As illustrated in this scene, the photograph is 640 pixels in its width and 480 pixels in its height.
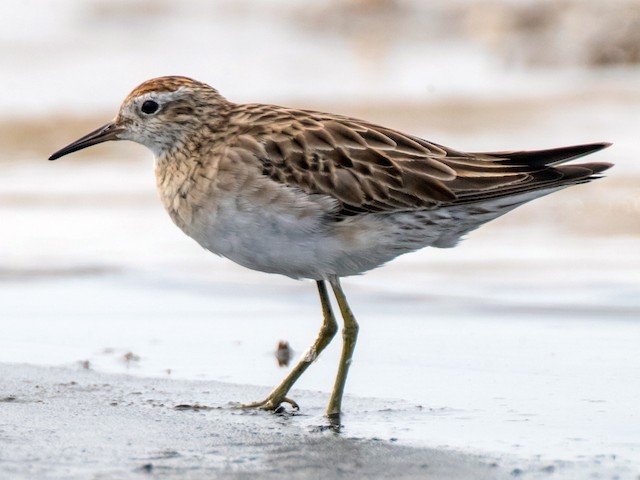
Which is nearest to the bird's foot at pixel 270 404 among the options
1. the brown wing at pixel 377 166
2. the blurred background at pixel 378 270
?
the blurred background at pixel 378 270

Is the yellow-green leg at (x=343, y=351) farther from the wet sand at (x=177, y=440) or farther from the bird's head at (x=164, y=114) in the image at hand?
the bird's head at (x=164, y=114)

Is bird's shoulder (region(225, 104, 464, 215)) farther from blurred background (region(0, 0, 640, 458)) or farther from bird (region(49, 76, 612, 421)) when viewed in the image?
blurred background (region(0, 0, 640, 458))

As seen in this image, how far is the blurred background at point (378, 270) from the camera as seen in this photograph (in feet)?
26.6

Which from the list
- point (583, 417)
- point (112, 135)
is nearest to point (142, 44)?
point (112, 135)

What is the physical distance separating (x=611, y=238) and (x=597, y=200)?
4.00 ft

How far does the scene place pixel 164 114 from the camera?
7500 mm

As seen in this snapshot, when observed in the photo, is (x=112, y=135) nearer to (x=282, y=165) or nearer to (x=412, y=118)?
(x=282, y=165)

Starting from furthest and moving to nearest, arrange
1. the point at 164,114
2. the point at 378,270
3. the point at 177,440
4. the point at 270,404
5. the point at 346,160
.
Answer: the point at 378,270 → the point at 164,114 → the point at 346,160 → the point at 270,404 → the point at 177,440

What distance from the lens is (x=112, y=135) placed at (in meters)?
7.56

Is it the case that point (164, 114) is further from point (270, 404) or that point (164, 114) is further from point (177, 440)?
point (177, 440)

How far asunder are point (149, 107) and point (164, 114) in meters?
0.10

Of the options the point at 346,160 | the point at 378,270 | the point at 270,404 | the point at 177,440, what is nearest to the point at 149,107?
the point at 346,160

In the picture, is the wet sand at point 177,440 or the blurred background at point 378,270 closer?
the wet sand at point 177,440

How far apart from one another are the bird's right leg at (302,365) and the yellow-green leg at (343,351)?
176 mm
